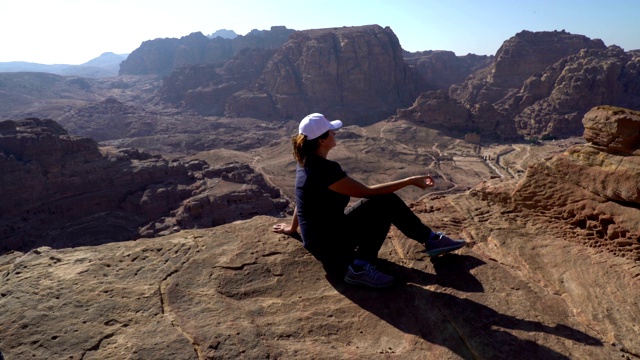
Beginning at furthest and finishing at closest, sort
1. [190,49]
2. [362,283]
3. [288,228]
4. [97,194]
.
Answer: [190,49]
[97,194]
[288,228]
[362,283]

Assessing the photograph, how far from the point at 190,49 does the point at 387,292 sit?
10485cm

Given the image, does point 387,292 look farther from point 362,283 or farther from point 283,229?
point 283,229

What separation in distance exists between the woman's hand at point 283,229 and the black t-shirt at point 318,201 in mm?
784

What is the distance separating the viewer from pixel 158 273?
3.90 m

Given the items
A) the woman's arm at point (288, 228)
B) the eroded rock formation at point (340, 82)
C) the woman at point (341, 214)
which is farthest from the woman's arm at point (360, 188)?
the eroded rock formation at point (340, 82)

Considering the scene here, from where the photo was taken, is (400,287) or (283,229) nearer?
(400,287)

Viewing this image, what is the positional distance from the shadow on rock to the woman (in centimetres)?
17

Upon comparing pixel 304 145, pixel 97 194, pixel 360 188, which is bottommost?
pixel 97 194

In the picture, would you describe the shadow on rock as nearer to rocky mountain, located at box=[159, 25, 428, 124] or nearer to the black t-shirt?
the black t-shirt

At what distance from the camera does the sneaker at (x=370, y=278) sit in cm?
344

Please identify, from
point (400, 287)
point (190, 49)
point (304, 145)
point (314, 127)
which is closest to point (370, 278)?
point (400, 287)

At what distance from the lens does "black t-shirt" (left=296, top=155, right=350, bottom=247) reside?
3.43 metres

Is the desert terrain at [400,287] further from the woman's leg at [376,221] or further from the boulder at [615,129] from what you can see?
the woman's leg at [376,221]

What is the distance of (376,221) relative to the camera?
363 centimetres
